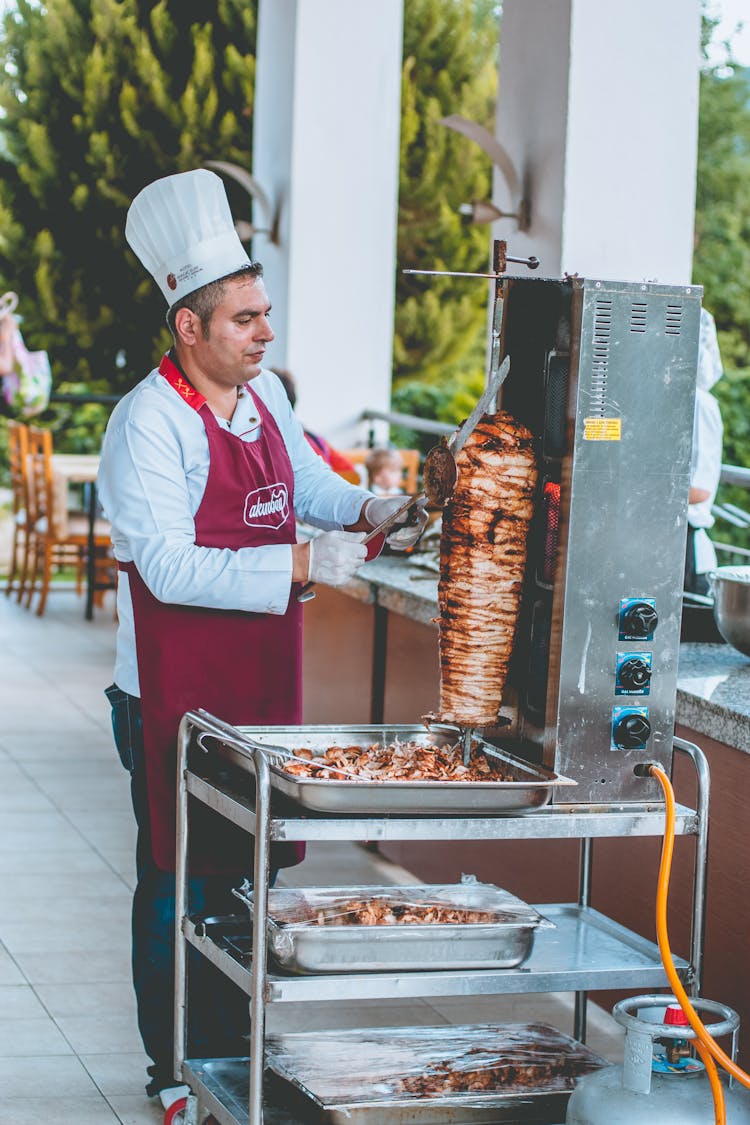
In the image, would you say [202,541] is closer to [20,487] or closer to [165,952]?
[165,952]

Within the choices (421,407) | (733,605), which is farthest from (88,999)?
(421,407)

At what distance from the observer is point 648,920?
3.30 metres

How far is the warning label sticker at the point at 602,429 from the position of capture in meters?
2.25

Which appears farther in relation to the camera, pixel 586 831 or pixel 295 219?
pixel 295 219

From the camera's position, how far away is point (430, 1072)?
2.56m

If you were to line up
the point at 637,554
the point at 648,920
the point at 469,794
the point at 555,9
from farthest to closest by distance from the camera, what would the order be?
the point at 555,9 → the point at 648,920 → the point at 637,554 → the point at 469,794

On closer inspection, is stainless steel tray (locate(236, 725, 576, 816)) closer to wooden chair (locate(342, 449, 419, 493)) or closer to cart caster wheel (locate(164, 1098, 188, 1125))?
cart caster wheel (locate(164, 1098, 188, 1125))

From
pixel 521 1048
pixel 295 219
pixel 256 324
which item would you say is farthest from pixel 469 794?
pixel 295 219

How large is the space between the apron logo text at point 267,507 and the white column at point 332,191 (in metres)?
5.32

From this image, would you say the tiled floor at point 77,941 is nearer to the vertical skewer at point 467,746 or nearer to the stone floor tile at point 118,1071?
the stone floor tile at point 118,1071

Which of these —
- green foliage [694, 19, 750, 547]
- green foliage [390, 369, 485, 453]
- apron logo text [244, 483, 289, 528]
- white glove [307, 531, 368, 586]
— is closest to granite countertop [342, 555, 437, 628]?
apron logo text [244, 483, 289, 528]

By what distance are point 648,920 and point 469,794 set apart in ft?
4.19

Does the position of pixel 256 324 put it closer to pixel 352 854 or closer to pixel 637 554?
pixel 637 554

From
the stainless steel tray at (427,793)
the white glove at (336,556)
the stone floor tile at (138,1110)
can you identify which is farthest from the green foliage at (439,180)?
the stainless steel tray at (427,793)
